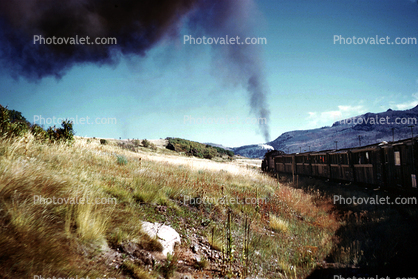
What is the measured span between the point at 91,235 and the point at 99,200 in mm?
876

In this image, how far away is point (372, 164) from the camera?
8812 mm

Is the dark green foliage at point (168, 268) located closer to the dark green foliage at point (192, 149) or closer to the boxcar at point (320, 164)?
the boxcar at point (320, 164)

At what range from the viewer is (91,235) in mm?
2322

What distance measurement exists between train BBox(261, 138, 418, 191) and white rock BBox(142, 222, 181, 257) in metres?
8.60

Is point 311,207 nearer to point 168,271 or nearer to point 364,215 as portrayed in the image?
point 364,215

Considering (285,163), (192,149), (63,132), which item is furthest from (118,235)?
(192,149)

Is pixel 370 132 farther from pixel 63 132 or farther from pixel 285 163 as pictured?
pixel 63 132

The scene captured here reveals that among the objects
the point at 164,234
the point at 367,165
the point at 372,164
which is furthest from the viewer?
the point at 367,165

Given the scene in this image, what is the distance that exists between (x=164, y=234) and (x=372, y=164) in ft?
34.2

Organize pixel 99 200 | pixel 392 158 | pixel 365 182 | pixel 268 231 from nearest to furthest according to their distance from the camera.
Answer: pixel 99 200 < pixel 268 231 < pixel 392 158 < pixel 365 182

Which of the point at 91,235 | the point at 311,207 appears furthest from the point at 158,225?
the point at 311,207

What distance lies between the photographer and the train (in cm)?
685

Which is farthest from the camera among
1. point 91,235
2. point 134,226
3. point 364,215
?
point 364,215

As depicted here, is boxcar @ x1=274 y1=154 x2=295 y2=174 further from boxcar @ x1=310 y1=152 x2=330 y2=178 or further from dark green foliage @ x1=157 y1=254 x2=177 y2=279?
dark green foliage @ x1=157 y1=254 x2=177 y2=279
